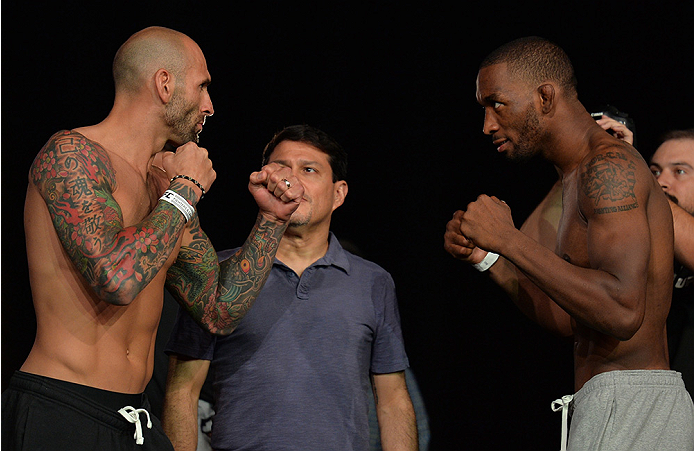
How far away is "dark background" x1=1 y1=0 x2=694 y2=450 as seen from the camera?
2855 mm

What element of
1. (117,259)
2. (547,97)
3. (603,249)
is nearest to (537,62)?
(547,97)

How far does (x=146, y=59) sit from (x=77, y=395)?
0.82m

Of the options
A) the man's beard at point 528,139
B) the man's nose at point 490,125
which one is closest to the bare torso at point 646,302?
the man's beard at point 528,139

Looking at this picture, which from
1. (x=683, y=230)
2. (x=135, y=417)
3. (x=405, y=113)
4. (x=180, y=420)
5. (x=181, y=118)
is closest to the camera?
(x=135, y=417)

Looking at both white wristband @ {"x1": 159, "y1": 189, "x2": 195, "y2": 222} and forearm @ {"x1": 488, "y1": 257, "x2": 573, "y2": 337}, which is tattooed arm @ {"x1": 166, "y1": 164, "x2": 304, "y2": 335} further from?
forearm @ {"x1": 488, "y1": 257, "x2": 573, "y2": 337}

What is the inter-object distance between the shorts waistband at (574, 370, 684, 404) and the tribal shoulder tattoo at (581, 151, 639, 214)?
0.41 m

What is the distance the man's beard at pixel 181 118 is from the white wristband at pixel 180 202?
0.26m

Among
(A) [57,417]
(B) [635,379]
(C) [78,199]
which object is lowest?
(A) [57,417]

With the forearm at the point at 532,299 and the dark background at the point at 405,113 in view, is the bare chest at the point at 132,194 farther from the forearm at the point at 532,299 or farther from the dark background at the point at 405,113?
the dark background at the point at 405,113

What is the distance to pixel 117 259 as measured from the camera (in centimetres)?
144

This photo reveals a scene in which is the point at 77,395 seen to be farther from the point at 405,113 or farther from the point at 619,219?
the point at 405,113

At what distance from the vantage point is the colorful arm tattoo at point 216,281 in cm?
183

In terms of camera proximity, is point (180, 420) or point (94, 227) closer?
point (94, 227)

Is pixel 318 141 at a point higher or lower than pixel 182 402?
higher
